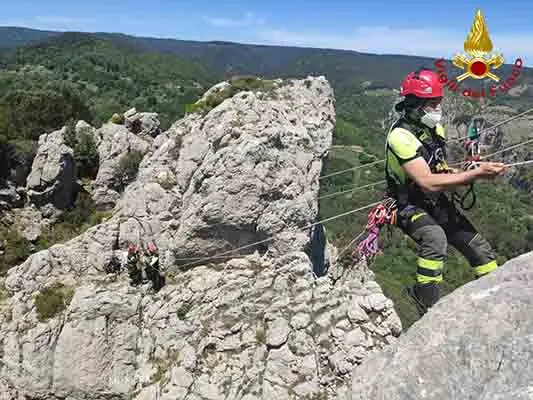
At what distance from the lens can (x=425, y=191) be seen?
21.2 ft

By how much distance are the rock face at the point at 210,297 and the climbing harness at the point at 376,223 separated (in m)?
1.49

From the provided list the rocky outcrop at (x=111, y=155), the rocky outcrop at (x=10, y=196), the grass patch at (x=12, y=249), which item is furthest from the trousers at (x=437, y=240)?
the rocky outcrop at (x=10, y=196)

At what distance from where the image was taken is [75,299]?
13.6 m

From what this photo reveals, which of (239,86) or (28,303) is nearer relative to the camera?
(28,303)

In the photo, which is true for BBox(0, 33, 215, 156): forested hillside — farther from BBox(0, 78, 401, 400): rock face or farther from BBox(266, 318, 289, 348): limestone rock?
BBox(266, 318, 289, 348): limestone rock

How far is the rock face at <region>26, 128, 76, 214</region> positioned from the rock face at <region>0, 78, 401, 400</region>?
5.67 meters

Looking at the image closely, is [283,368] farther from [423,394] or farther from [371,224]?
[423,394]

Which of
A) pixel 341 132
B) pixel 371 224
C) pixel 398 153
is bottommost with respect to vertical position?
pixel 341 132

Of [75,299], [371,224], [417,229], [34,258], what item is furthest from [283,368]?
[34,258]

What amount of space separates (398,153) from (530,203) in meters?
217

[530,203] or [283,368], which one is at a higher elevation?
[283,368]

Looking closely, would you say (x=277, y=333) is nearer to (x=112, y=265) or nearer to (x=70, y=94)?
(x=112, y=265)

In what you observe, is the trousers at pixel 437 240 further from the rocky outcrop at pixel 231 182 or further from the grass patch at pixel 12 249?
the grass patch at pixel 12 249

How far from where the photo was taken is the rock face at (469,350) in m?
5.18
